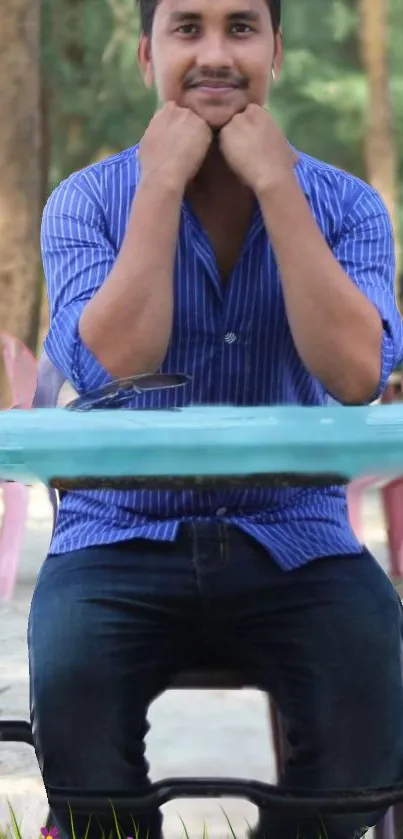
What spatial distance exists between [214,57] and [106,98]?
16469 millimetres

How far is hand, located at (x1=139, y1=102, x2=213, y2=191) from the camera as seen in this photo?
1897 millimetres

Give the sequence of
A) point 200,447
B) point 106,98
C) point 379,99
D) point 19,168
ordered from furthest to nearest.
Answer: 1. point 106,98
2. point 379,99
3. point 19,168
4. point 200,447

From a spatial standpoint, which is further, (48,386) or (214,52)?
(48,386)

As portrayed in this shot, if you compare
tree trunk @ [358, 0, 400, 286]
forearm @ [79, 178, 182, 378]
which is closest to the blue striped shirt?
forearm @ [79, 178, 182, 378]

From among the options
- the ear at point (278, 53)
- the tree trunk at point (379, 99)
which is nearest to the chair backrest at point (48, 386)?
the ear at point (278, 53)

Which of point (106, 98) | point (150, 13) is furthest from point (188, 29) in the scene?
point (106, 98)

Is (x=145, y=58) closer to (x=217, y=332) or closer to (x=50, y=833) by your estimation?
(x=217, y=332)

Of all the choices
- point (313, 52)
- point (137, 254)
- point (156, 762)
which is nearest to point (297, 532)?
point (137, 254)

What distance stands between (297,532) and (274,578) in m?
0.09

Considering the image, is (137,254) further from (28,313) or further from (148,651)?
(28,313)

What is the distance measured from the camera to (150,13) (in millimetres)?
2105

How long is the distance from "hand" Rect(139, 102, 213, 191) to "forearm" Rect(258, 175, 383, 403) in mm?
116

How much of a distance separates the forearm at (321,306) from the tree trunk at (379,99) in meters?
15.0

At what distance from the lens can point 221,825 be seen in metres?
3.04
